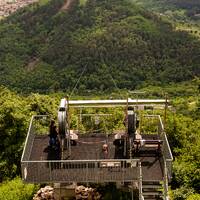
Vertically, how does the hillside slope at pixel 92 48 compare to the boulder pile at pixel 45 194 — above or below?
below

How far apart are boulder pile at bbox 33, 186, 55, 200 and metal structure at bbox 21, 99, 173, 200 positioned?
1901 millimetres

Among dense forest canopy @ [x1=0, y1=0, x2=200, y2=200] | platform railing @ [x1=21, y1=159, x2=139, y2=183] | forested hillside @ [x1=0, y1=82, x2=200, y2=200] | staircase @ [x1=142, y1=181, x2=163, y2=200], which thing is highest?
platform railing @ [x1=21, y1=159, x2=139, y2=183]

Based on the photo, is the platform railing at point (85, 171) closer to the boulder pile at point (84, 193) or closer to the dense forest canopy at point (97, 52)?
the boulder pile at point (84, 193)

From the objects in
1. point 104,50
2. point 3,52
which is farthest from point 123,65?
point 3,52

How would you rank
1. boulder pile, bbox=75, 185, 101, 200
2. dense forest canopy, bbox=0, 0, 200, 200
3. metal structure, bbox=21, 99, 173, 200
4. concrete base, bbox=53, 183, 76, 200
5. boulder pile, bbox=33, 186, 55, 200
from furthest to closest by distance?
1. dense forest canopy, bbox=0, 0, 200, 200
2. boulder pile, bbox=33, 186, 55, 200
3. boulder pile, bbox=75, 185, 101, 200
4. concrete base, bbox=53, 183, 76, 200
5. metal structure, bbox=21, 99, 173, 200

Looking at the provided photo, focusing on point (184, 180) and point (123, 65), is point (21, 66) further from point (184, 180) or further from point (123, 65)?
point (184, 180)

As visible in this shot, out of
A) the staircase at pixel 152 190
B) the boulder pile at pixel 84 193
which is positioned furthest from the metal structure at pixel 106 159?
the boulder pile at pixel 84 193

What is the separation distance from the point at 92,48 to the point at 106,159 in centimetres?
11569

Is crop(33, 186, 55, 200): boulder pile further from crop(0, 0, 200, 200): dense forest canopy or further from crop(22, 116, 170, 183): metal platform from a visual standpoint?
crop(0, 0, 200, 200): dense forest canopy

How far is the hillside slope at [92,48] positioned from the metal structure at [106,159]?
100 meters

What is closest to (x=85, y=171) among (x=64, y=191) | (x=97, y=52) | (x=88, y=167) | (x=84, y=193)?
(x=88, y=167)

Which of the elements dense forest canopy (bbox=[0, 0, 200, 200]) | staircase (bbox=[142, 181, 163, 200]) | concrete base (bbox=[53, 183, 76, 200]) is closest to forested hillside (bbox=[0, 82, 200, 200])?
concrete base (bbox=[53, 183, 76, 200])

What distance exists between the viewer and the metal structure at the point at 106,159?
1848 cm

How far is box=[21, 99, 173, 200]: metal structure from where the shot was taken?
60.6 feet
